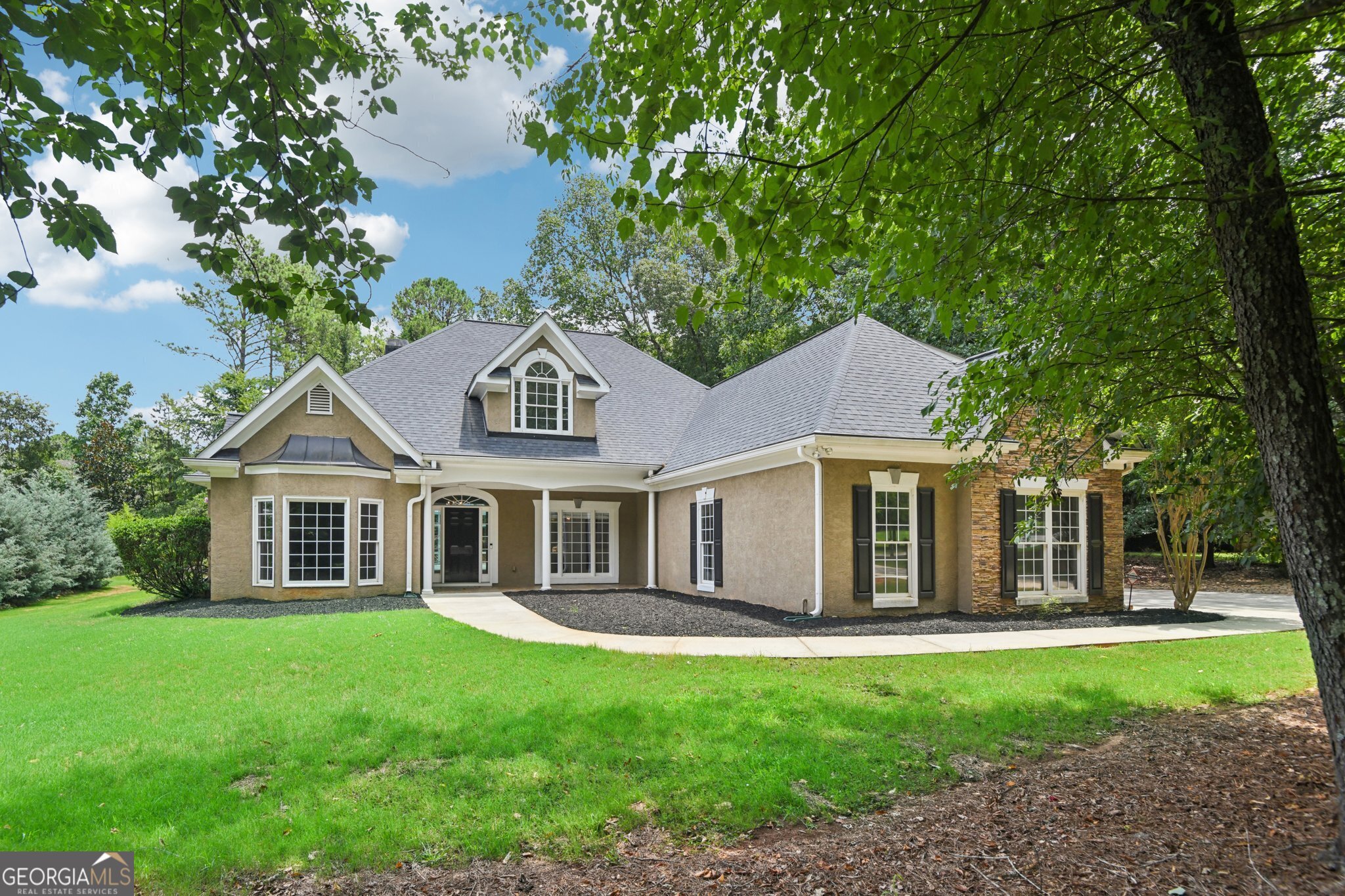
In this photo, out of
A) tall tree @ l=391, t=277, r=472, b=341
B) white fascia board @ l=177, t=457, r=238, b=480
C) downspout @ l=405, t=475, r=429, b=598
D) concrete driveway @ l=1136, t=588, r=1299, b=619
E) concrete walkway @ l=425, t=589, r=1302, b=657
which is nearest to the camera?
concrete walkway @ l=425, t=589, r=1302, b=657

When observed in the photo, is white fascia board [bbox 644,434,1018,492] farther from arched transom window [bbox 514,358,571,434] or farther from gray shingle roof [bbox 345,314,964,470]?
arched transom window [bbox 514,358,571,434]

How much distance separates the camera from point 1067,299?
613 cm

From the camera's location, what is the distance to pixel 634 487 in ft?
62.6

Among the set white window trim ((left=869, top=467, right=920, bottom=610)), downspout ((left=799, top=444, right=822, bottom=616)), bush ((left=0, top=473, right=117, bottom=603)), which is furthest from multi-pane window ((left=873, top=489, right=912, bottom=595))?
bush ((left=0, top=473, right=117, bottom=603))

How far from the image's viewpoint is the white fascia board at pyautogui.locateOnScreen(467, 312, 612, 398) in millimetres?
18484

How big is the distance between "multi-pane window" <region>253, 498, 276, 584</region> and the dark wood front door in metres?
4.23

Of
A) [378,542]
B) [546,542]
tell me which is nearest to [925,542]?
[546,542]

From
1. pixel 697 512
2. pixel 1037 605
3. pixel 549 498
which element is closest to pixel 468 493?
pixel 549 498

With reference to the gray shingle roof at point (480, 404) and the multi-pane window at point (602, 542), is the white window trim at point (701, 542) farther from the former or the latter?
the multi-pane window at point (602, 542)

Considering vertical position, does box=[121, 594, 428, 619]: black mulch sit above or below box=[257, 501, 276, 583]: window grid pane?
below

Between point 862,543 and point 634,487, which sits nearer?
point 862,543

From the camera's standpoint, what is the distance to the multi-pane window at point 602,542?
20.2m

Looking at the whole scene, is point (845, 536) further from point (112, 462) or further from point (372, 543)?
point (112, 462)

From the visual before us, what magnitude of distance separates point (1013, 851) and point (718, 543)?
11.9 metres
